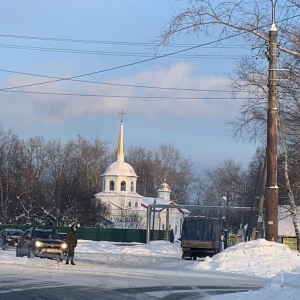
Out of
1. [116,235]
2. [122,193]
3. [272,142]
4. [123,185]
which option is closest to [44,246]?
[272,142]

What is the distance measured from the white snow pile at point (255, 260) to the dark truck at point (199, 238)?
1293 centimetres

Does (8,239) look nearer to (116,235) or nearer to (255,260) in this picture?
(255,260)

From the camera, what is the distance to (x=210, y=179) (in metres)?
139

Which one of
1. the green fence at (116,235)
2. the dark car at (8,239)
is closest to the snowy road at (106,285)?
the dark car at (8,239)

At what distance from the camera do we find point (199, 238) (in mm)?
42812

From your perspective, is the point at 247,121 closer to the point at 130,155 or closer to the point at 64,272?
the point at 64,272

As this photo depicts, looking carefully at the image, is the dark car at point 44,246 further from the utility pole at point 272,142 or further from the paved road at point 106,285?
the utility pole at point 272,142

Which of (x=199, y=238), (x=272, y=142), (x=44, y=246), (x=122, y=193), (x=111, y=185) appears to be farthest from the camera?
(x=122, y=193)

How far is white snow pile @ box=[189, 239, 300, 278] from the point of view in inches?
1041

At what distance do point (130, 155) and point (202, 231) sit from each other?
99.2 m

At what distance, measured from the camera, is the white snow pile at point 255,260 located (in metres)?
26.5

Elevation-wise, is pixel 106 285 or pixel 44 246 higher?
pixel 44 246

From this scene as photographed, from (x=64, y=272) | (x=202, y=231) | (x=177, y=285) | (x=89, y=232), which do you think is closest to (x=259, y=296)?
(x=177, y=285)

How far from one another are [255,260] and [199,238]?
15.3 m
